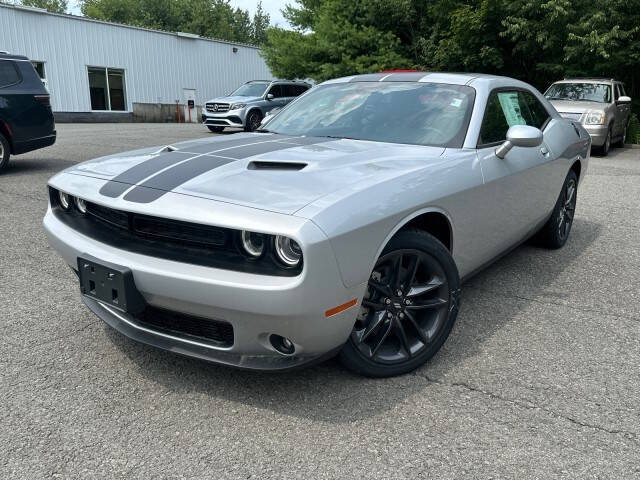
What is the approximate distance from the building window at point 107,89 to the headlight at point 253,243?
25.9m

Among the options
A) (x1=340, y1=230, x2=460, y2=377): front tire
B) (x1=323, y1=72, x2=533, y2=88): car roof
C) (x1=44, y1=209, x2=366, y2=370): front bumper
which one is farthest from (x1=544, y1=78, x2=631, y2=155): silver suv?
(x1=44, y1=209, x2=366, y2=370): front bumper

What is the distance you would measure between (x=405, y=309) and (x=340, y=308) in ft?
1.75

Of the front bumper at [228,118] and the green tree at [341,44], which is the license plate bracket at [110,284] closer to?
the front bumper at [228,118]

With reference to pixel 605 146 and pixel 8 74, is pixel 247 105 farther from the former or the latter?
pixel 605 146

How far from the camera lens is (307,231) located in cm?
208

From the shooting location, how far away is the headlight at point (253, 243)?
2.26 metres

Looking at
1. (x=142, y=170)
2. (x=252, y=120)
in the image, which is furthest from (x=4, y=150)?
(x=252, y=120)

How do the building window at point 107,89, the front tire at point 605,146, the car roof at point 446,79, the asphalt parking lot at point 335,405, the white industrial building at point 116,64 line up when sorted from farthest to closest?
the building window at point 107,89
the white industrial building at point 116,64
the front tire at point 605,146
the car roof at point 446,79
the asphalt parking lot at point 335,405

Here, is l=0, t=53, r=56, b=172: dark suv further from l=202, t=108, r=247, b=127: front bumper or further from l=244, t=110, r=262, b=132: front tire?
l=244, t=110, r=262, b=132: front tire

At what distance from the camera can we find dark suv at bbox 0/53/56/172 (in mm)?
8055

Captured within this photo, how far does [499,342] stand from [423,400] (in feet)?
2.72

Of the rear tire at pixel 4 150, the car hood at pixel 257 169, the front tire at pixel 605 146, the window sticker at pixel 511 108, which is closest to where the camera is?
the car hood at pixel 257 169

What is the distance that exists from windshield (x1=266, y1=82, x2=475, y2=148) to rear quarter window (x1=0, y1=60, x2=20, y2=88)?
589 cm

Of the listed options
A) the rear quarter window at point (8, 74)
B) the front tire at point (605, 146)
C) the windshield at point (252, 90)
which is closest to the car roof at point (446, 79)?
the rear quarter window at point (8, 74)
